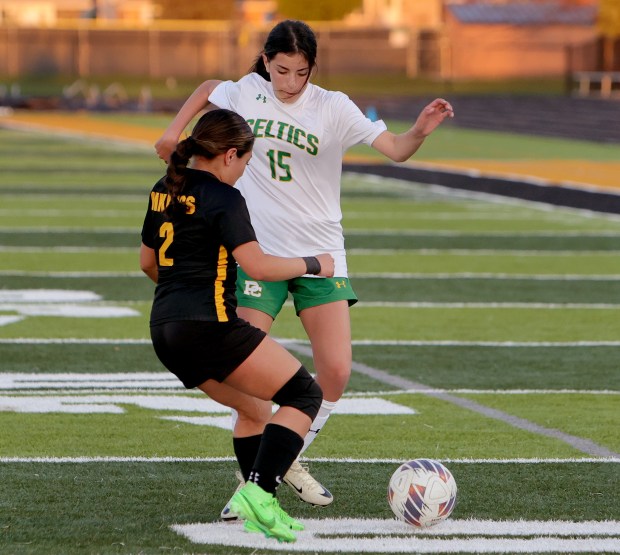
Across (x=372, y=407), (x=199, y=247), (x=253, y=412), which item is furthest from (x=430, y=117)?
(x=372, y=407)

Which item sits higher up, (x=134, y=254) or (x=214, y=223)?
(x=214, y=223)

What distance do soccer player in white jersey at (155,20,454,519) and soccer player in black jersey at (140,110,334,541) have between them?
0.65m

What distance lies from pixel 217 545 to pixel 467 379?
4.19 meters

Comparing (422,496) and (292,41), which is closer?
(422,496)

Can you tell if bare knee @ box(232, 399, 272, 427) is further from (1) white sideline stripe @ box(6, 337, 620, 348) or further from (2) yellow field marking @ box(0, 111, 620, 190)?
(2) yellow field marking @ box(0, 111, 620, 190)

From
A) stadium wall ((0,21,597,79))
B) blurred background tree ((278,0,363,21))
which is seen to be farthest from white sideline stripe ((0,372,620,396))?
blurred background tree ((278,0,363,21))

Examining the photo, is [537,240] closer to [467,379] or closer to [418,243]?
[418,243]

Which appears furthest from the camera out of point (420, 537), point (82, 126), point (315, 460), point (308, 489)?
point (82, 126)

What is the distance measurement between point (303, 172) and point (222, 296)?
1055 millimetres

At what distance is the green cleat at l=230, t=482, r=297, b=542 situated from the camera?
19.6 ft

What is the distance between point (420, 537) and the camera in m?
6.19

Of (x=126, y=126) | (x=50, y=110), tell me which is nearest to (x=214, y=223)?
(x=126, y=126)

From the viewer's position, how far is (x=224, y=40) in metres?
70.6

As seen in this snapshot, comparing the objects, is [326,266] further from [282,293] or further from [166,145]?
[166,145]
